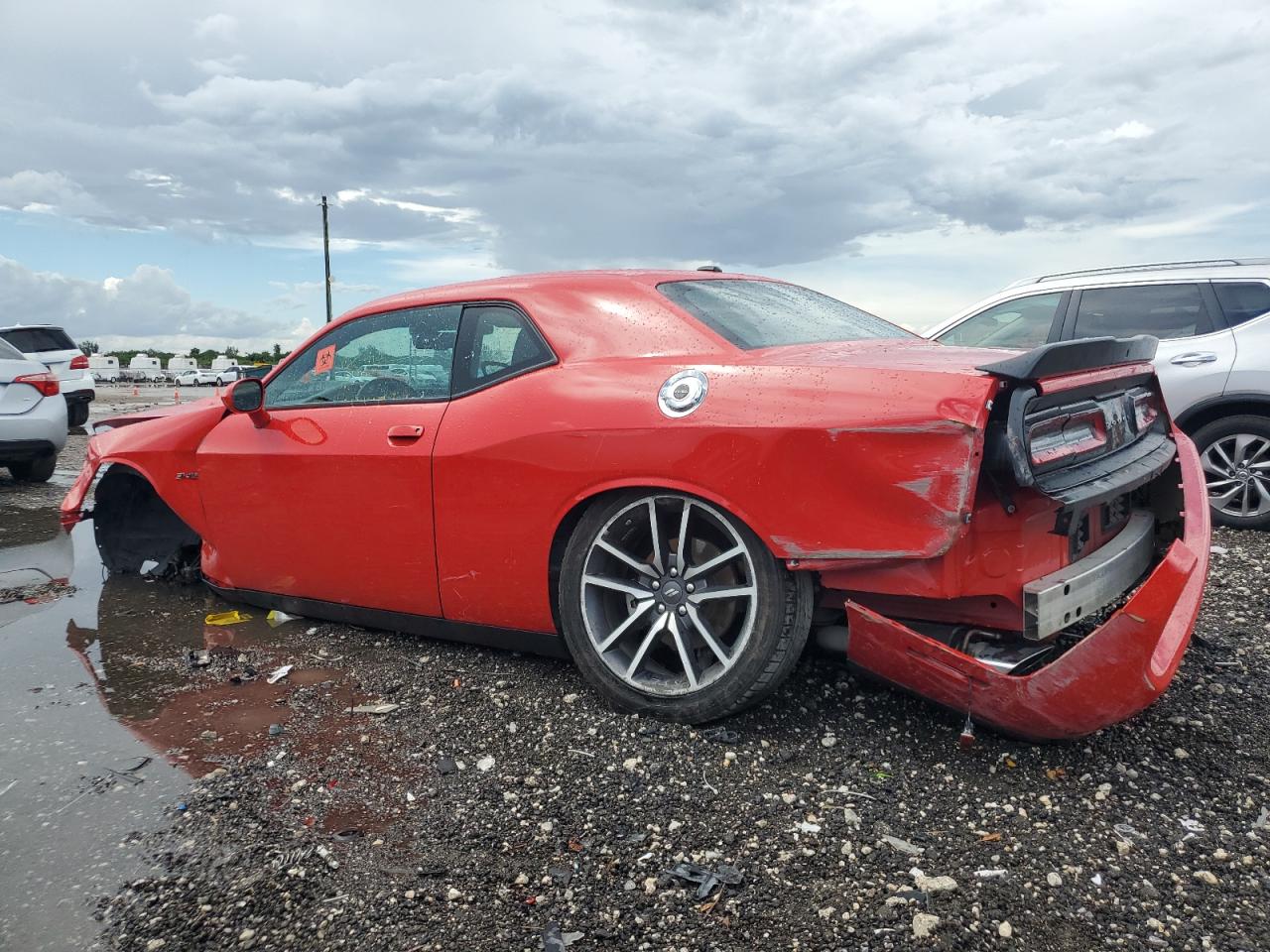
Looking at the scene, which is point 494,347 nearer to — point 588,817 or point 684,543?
point 684,543

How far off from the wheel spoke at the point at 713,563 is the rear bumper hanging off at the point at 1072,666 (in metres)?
0.40

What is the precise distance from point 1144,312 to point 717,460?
5213 mm

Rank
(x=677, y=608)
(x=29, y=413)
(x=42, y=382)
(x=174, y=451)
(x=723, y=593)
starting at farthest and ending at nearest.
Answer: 1. (x=42, y=382)
2. (x=29, y=413)
3. (x=174, y=451)
4. (x=677, y=608)
5. (x=723, y=593)

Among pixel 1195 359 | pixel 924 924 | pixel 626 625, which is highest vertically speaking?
pixel 1195 359

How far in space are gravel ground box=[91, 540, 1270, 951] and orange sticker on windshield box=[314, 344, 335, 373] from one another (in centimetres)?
151

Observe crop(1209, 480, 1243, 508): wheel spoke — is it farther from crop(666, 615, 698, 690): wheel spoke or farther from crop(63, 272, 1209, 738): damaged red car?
crop(666, 615, 698, 690): wheel spoke

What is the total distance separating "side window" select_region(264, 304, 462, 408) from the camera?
12.6 ft

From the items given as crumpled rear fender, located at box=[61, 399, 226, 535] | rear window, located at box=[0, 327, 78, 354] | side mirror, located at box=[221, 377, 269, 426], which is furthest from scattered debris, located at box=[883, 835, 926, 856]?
rear window, located at box=[0, 327, 78, 354]

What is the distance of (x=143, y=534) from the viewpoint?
5.54 meters

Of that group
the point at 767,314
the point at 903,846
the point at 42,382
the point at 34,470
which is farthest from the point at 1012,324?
the point at 34,470

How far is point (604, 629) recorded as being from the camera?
3.35m

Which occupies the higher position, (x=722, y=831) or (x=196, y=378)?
(x=196, y=378)

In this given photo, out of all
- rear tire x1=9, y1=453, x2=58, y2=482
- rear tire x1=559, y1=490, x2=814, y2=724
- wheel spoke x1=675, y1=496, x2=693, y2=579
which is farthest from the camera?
rear tire x1=9, y1=453, x2=58, y2=482

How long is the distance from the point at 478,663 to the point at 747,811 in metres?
1.58
